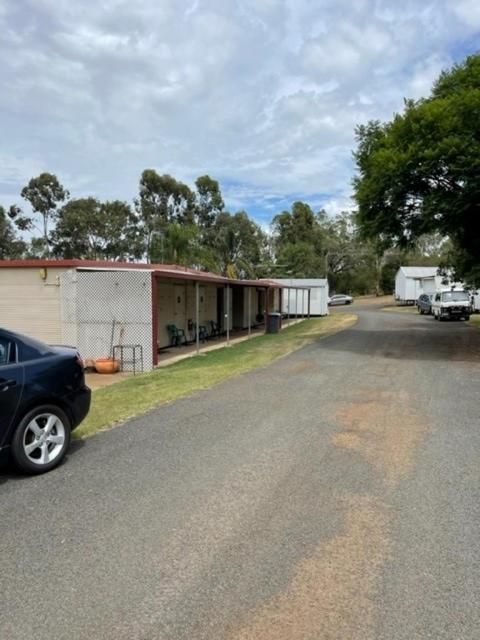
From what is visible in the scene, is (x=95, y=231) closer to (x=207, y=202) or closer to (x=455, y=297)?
(x=207, y=202)

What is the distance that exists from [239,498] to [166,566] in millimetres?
1110

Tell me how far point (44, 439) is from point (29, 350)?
863 millimetres

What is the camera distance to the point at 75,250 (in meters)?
50.5

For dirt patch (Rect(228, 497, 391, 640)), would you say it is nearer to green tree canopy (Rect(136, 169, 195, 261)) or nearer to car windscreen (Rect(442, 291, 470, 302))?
car windscreen (Rect(442, 291, 470, 302))

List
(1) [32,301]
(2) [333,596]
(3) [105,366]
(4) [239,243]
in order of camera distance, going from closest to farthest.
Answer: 1. (2) [333,596]
2. (3) [105,366]
3. (1) [32,301]
4. (4) [239,243]

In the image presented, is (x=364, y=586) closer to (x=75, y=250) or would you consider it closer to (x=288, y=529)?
(x=288, y=529)

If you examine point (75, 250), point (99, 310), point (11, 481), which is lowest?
point (11, 481)

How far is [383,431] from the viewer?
6.21 metres

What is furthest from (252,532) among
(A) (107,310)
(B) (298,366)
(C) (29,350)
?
(A) (107,310)

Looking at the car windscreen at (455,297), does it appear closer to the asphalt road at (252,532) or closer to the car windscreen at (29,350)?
the asphalt road at (252,532)

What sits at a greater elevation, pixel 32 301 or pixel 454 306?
pixel 32 301

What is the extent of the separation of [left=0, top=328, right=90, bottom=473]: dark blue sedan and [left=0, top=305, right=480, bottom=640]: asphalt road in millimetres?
257

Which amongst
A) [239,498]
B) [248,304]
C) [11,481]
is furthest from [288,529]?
[248,304]

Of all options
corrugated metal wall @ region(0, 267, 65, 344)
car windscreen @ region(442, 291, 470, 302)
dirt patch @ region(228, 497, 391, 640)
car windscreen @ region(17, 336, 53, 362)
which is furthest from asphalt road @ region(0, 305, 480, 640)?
car windscreen @ region(442, 291, 470, 302)
